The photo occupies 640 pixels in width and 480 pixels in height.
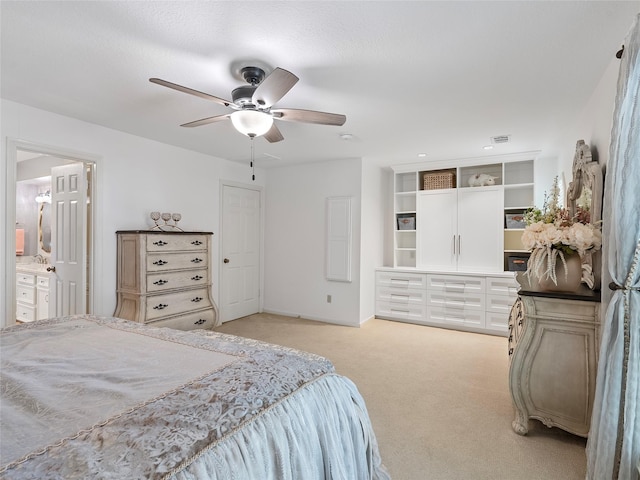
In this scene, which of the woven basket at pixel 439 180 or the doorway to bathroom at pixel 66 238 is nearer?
the doorway to bathroom at pixel 66 238

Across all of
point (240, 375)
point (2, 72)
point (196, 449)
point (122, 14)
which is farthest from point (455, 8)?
point (2, 72)

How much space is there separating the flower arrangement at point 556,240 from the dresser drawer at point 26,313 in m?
5.60

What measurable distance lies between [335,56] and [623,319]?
6.56 ft

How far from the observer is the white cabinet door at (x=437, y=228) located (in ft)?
16.2

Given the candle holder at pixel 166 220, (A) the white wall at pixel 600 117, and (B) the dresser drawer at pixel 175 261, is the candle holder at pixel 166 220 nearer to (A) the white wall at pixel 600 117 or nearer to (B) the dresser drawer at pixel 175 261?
(B) the dresser drawer at pixel 175 261

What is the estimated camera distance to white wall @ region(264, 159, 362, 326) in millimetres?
4832

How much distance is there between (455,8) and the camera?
166 centimetres

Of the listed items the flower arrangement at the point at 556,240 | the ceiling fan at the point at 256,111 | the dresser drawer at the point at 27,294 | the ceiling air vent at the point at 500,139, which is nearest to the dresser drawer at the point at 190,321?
the dresser drawer at the point at 27,294

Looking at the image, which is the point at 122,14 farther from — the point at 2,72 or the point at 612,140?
the point at 612,140

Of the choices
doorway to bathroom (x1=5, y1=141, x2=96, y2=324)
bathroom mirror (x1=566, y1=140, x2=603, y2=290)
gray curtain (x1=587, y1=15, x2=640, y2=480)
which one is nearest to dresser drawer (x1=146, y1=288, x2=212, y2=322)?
doorway to bathroom (x1=5, y1=141, x2=96, y2=324)

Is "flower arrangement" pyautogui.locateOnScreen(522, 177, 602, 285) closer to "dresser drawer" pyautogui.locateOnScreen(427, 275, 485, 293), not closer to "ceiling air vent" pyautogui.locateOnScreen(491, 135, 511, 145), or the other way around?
"ceiling air vent" pyautogui.locateOnScreen(491, 135, 511, 145)

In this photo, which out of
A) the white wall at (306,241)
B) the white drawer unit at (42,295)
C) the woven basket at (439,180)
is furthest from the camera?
the woven basket at (439,180)

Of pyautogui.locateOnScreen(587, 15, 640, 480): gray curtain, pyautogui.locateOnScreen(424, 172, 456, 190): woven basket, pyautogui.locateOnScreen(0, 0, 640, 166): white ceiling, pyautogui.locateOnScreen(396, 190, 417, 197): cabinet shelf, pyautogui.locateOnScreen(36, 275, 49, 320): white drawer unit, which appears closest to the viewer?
pyautogui.locateOnScreen(587, 15, 640, 480): gray curtain

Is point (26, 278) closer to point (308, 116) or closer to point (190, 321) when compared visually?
point (190, 321)
